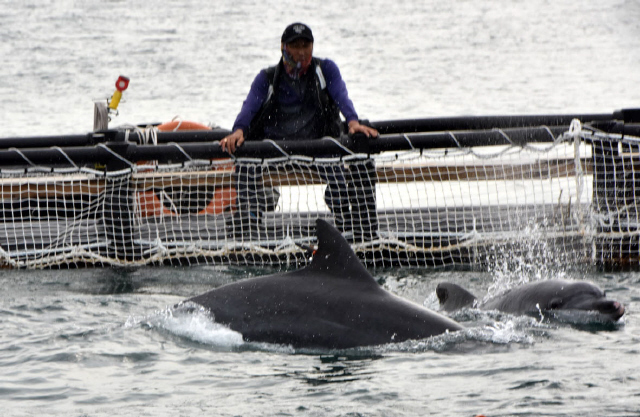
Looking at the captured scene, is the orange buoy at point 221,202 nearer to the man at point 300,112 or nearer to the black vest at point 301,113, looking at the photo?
the man at point 300,112

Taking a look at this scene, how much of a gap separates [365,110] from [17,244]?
2105 cm

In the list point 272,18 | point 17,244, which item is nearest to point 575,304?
point 17,244

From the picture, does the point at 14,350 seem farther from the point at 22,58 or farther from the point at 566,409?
the point at 22,58

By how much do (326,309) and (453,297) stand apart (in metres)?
1.56

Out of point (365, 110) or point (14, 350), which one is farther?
point (365, 110)

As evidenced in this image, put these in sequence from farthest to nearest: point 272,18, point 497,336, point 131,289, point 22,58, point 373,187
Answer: point 272,18, point 22,58, point 373,187, point 131,289, point 497,336

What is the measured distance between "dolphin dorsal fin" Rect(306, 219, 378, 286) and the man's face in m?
3.41

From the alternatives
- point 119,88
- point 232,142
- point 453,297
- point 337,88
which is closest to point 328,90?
point 337,88

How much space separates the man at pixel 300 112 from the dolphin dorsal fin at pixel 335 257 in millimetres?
3055

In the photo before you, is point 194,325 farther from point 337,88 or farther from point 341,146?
point 337,88

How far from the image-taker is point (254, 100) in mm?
10188

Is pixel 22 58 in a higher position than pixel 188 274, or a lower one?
higher

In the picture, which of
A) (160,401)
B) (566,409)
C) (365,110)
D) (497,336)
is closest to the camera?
(566,409)

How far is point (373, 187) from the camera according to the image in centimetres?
1012
